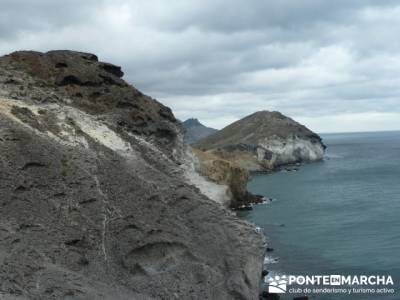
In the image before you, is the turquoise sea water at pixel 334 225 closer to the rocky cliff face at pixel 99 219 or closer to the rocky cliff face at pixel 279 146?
the rocky cliff face at pixel 99 219

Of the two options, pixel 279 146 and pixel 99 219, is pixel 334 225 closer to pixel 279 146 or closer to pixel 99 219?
pixel 99 219

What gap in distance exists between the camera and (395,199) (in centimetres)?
9056

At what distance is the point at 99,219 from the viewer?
28844 mm

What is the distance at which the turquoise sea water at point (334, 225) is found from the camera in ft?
165

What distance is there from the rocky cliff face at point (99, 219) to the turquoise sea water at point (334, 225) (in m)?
15.4

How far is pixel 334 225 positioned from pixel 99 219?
157 feet

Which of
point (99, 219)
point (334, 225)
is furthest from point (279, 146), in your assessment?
point (99, 219)

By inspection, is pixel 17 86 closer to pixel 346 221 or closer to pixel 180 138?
pixel 180 138

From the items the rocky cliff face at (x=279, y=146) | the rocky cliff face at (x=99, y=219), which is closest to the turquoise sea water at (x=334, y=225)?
the rocky cliff face at (x=99, y=219)

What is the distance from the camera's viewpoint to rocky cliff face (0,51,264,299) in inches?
981

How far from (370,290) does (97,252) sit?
2477 cm

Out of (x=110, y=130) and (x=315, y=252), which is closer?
(x=110, y=130)

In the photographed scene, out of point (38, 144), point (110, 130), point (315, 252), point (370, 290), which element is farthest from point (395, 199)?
point (38, 144)

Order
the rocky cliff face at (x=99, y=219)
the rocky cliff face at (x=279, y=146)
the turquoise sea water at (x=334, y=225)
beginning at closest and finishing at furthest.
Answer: the rocky cliff face at (x=99, y=219) → the turquoise sea water at (x=334, y=225) → the rocky cliff face at (x=279, y=146)
